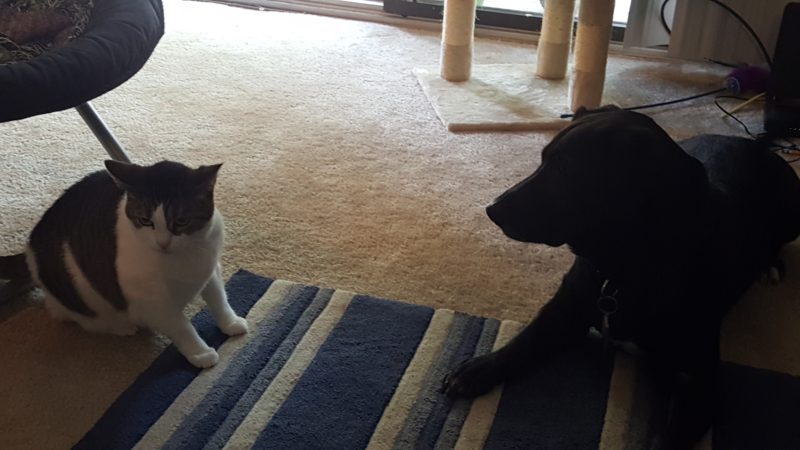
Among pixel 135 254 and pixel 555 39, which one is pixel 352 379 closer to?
pixel 135 254

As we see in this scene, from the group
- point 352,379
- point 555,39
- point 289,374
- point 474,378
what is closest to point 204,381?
point 289,374

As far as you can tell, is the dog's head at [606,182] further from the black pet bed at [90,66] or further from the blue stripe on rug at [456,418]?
the black pet bed at [90,66]

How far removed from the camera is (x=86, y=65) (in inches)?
55.6

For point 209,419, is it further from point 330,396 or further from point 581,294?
point 581,294

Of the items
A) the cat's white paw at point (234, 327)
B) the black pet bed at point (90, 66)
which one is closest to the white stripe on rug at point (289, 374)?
the cat's white paw at point (234, 327)

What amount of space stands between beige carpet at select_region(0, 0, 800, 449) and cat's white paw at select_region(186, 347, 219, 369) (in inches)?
4.0

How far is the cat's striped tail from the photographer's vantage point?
1.46 m

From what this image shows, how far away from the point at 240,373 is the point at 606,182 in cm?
70

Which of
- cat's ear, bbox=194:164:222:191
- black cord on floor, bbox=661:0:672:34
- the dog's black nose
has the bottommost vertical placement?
the dog's black nose

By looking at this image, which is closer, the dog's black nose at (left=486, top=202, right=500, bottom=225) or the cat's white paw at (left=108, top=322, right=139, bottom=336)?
the dog's black nose at (left=486, top=202, right=500, bottom=225)

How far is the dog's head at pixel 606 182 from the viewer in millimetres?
1065

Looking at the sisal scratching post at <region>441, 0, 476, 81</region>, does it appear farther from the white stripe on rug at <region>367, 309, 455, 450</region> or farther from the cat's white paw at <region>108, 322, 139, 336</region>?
the cat's white paw at <region>108, 322, 139, 336</region>

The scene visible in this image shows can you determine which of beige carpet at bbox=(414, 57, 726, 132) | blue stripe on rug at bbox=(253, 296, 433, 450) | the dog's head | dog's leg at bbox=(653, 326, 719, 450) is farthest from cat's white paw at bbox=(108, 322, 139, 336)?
beige carpet at bbox=(414, 57, 726, 132)

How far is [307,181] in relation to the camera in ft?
6.34
